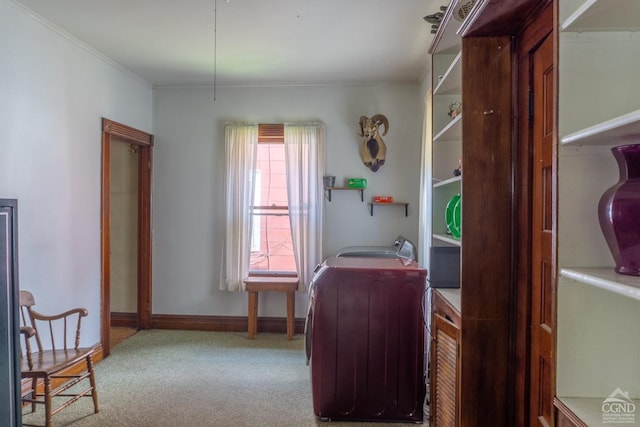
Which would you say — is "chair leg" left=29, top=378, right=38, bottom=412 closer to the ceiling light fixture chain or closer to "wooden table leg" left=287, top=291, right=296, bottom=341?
"wooden table leg" left=287, top=291, right=296, bottom=341

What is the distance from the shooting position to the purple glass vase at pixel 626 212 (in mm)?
881

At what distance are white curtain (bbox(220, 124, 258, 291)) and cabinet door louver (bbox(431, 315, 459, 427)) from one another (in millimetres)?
2512

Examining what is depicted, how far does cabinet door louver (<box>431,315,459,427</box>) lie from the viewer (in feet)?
5.60

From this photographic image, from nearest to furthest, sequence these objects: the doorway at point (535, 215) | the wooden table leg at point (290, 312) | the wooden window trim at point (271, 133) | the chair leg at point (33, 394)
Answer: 1. the doorway at point (535, 215)
2. the chair leg at point (33, 394)
3. the wooden table leg at point (290, 312)
4. the wooden window trim at point (271, 133)

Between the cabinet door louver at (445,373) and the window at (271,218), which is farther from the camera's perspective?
the window at (271,218)

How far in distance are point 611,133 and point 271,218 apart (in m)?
3.57

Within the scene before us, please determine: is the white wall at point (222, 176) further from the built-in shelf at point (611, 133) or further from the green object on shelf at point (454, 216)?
the built-in shelf at point (611, 133)

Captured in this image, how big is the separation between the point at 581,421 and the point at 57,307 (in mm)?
3287

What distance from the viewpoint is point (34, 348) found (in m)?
2.60

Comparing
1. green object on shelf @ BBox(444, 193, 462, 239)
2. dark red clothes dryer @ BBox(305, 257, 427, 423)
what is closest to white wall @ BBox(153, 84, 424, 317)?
dark red clothes dryer @ BBox(305, 257, 427, 423)

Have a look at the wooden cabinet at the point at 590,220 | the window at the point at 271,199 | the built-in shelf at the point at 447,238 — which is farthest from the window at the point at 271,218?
the wooden cabinet at the point at 590,220

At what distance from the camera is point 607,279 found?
85cm

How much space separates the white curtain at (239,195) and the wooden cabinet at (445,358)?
2440 millimetres

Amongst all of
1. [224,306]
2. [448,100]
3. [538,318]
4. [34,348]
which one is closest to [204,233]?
[224,306]
